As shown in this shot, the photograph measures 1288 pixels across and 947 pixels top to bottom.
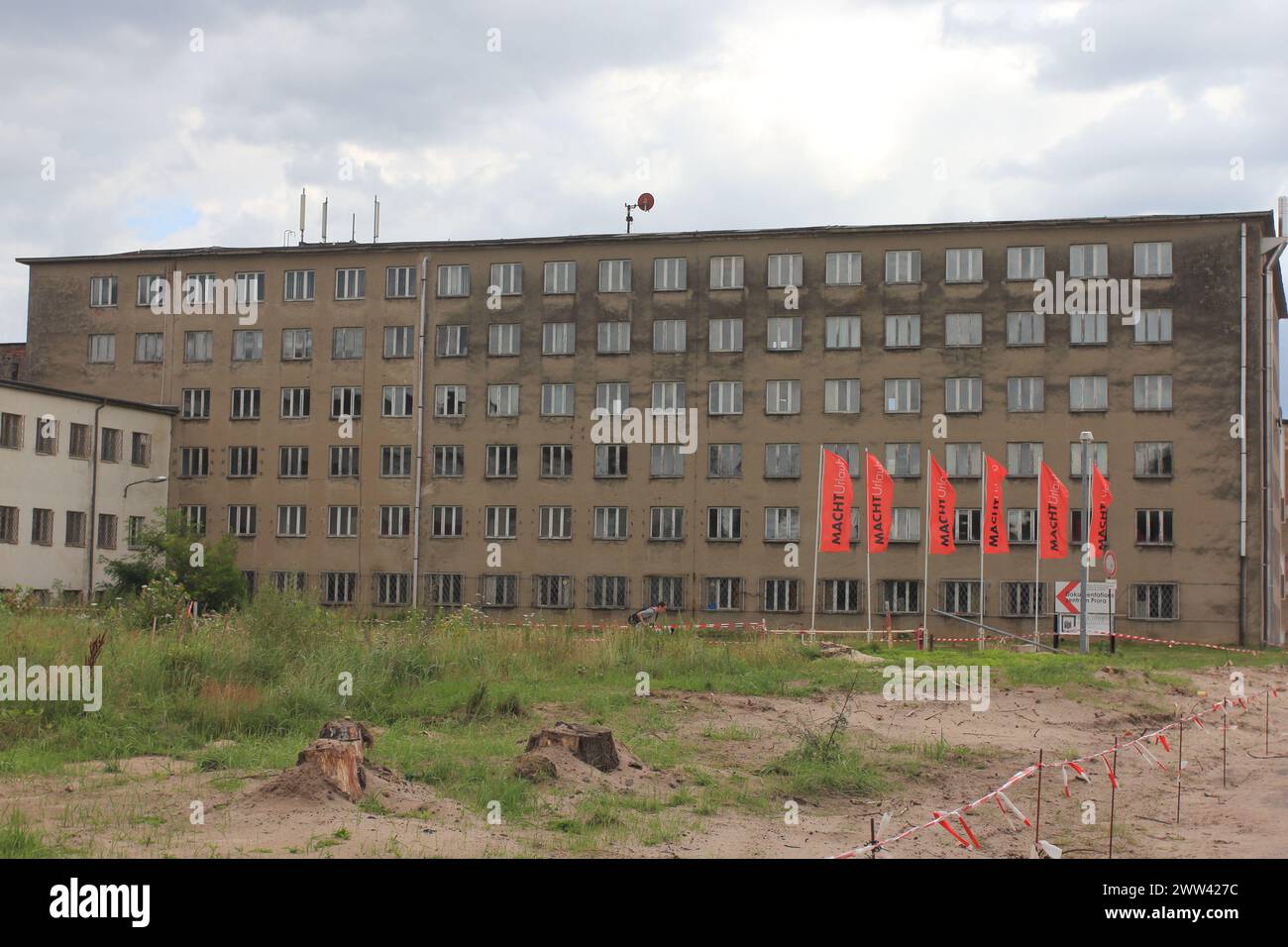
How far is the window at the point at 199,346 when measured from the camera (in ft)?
215

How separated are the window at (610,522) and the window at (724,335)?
26.9 feet

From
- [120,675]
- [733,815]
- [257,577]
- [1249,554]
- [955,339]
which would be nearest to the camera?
[733,815]

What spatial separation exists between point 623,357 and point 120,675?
41.8m

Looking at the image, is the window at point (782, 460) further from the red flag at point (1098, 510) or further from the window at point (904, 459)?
the red flag at point (1098, 510)

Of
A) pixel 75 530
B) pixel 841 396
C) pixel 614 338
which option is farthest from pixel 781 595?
pixel 75 530

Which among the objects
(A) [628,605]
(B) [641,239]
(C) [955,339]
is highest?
(B) [641,239]

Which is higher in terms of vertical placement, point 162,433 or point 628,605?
point 162,433

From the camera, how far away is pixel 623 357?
61.1 meters

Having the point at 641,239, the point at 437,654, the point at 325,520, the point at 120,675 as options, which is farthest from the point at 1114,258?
the point at 120,675

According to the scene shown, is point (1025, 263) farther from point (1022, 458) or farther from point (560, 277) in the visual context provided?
point (560, 277)

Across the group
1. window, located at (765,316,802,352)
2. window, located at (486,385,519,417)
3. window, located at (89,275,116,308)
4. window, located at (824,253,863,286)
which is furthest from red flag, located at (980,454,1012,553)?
window, located at (89,275,116,308)

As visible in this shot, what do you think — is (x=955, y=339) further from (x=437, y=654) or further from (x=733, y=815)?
(x=733, y=815)

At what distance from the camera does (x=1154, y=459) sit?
182 ft

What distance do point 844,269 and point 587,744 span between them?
149 feet
